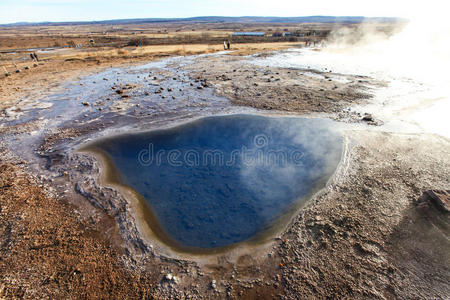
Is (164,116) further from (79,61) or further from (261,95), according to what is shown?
(79,61)

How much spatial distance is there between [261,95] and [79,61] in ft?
85.5

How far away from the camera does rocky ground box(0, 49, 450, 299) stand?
442 cm

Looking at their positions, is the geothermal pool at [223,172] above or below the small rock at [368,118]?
below

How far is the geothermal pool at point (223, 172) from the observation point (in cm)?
608

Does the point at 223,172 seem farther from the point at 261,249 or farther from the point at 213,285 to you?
the point at 213,285

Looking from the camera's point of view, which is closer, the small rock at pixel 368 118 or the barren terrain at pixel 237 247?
the barren terrain at pixel 237 247

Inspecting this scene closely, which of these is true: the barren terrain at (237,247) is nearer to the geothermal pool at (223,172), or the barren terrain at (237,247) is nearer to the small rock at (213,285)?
the small rock at (213,285)

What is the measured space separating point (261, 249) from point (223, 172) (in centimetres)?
335

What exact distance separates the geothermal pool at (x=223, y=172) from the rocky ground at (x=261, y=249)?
623mm

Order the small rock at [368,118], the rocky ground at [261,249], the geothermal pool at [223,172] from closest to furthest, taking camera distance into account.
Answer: the rocky ground at [261,249]
the geothermal pool at [223,172]
the small rock at [368,118]

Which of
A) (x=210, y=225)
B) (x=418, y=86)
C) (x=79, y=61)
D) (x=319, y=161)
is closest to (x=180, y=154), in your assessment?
(x=210, y=225)

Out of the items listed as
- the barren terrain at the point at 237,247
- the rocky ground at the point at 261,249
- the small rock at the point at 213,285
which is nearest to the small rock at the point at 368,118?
the barren terrain at the point at 237,247

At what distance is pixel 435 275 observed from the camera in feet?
14.8

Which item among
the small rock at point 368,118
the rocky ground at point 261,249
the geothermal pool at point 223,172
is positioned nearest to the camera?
the rocky ground at point 261,249
